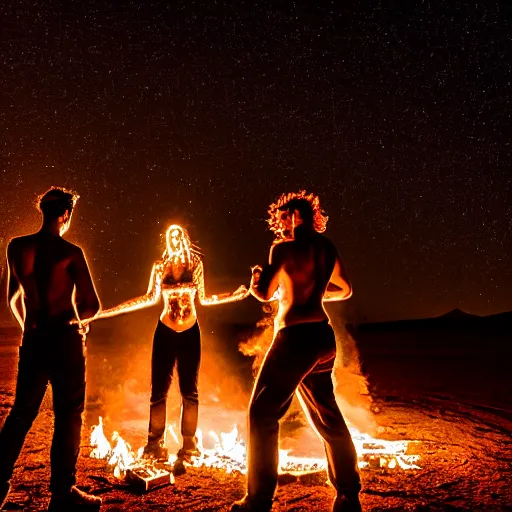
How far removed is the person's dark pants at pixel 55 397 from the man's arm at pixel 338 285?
7.90 feet

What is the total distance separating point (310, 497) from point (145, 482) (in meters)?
1.68

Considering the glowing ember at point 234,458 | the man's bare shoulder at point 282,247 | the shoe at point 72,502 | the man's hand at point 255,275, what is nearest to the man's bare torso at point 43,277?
the shoe at point 72,502

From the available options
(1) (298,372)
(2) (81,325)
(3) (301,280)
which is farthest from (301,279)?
(2) (81,325)

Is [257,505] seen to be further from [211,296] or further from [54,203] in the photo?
[54,203]

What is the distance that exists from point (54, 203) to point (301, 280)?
2335mm

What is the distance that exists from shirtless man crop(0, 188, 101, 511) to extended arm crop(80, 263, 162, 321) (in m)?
1.10

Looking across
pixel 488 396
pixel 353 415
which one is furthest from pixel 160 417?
pixel 488 396

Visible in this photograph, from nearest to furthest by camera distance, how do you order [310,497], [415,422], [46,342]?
[46,342] < [310,497] < [415,422]

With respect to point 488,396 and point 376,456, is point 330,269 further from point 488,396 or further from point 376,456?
point 488,396

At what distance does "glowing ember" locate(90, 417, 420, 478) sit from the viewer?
576 centimetres

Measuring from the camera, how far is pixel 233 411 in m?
8.69

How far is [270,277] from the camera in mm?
4363

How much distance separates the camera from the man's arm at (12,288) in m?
4.46

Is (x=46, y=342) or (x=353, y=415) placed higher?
(x=46, y=342)
